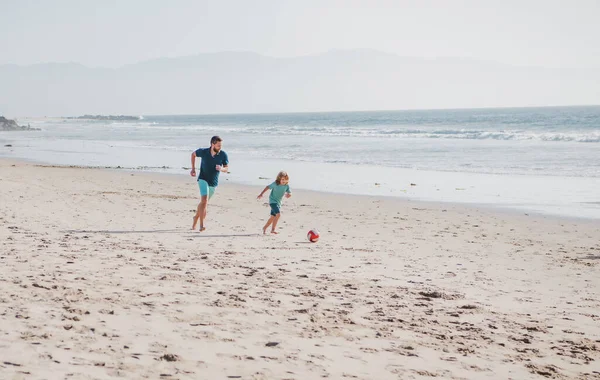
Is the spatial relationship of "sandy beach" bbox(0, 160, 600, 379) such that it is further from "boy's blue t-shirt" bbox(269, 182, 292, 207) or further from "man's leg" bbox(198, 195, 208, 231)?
"boy's blue t-shirt" bbox(269, 182, 292, 207)

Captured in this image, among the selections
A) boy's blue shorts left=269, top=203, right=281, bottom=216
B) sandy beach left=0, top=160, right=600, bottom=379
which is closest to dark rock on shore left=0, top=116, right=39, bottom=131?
sandy beach left=0, top=160, right=600, bottom=379

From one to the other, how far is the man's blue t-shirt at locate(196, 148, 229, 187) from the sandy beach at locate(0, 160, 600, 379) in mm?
935

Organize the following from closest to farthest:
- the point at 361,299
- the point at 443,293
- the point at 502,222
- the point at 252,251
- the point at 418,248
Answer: the point at 361,299
the point at 443,293
the point at 252,251
the point at 418,248
the point at 502,222

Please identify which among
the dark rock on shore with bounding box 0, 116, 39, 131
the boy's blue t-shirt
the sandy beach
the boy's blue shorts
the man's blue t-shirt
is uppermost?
the dark rock on shore with bounding box 0, 116, 39, 131

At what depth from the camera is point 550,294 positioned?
276 inches

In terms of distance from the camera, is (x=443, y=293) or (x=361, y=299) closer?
(x=361, y=299)

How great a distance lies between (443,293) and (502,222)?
637 centimetres

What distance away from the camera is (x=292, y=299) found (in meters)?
6.06

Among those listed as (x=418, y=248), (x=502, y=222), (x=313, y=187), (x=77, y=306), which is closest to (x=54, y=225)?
(x=77, y=306)

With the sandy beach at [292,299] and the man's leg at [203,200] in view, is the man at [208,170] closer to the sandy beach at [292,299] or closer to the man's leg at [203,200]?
the man's leg at [203,200]

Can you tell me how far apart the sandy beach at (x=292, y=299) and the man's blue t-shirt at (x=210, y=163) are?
3.07ft

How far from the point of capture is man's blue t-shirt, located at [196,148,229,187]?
1059 centimetres

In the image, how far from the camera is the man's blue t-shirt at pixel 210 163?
34.8 ft

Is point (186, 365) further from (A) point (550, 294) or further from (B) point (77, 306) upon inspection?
(A) point (550, 294)
